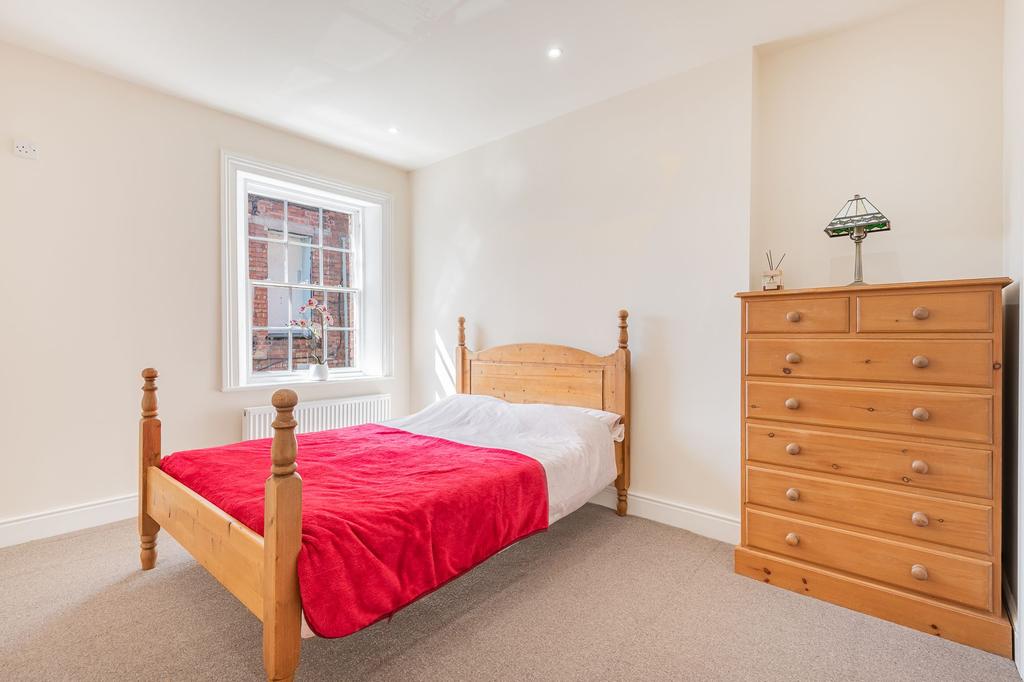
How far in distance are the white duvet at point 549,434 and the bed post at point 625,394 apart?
0.10 m

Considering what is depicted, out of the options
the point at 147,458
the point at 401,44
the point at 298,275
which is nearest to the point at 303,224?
the point at 298,275

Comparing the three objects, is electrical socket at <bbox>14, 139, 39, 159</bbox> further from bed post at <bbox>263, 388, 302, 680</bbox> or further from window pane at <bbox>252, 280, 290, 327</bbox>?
bed post at <bbox>263, 388, 302, 680</bbox>

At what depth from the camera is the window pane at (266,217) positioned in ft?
12.4

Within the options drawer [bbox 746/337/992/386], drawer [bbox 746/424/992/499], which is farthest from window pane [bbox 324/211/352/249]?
drawer [bbox 746/424/992/499]

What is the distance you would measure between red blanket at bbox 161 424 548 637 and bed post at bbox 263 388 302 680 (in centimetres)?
4

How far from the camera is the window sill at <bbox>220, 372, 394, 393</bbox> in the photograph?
353cm

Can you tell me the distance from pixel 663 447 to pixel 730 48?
2.33 metres

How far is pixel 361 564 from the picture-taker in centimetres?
149

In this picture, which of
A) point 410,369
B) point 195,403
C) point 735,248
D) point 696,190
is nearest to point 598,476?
point 735,248

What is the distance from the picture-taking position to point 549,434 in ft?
9.43

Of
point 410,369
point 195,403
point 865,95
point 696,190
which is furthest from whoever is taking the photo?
point 410,369

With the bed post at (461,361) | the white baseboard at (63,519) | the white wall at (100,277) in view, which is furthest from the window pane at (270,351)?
the bed post at (461,361)

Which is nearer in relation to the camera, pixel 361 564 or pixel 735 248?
pixel 361 564

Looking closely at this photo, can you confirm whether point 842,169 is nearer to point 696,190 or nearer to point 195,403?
point 696,190
